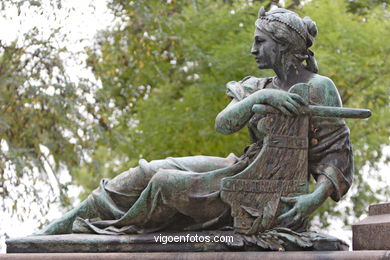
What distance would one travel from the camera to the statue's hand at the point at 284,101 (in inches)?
285

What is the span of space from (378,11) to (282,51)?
36.3ft

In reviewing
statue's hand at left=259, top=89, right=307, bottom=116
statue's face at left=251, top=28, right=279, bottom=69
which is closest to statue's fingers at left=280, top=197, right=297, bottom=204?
statue's hand at left=259, top=89, right=307, bottom=116

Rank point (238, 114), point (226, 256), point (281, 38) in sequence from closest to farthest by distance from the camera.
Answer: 1. point (226, 256)
2. point (238, 114)
3. point (281, 38)

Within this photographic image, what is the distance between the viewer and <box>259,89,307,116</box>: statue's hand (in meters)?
7.25

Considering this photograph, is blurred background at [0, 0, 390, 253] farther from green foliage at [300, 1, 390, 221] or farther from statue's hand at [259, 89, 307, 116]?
statue's hand at [259, 89, 307, 116]

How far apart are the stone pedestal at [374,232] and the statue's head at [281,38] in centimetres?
137

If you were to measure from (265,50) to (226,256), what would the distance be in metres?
1.71

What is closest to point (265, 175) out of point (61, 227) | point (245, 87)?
point (245, 87)

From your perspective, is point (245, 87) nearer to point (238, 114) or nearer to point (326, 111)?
point (238, 114)

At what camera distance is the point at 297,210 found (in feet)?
23.7

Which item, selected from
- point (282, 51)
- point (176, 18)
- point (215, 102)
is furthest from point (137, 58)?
point (282, 51)

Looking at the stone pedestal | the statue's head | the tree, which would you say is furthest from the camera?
the tree

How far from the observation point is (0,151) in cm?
1459

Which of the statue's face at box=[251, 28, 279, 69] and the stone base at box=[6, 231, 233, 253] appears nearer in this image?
the stone base at box=[6, 231, 233, 253]
